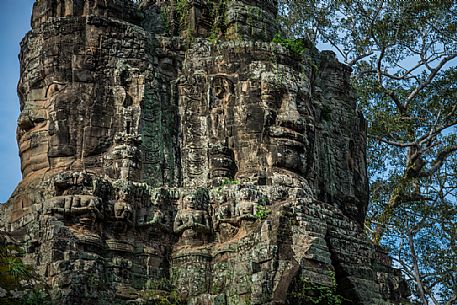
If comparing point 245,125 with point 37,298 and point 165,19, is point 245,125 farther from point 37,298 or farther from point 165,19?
point 37,298

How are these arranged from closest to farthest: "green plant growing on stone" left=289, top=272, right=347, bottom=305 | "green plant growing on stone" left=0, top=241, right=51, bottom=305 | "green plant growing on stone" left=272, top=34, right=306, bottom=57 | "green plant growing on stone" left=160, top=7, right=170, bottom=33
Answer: "green plant growing on stone" left=0, top=241, right=51, bottom=305 < "green plant growing on stone" left=289, top=272, right=347, bottom=305 < "green plant growing on stone" left=272, top=34, right=306, bottom=57 < "green plant growing on stone" left=160, top=7, right=170, bottom=33

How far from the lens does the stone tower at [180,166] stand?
1484 cm

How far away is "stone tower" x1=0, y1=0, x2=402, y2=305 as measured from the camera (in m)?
14.8

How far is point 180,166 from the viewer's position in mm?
16844

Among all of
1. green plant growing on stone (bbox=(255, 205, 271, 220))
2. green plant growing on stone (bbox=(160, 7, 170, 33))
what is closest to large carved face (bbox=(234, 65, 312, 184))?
green plant growing on stone (bbox=(255, 205, 271, 220))

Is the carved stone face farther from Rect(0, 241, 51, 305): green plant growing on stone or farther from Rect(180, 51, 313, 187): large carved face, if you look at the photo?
Rect(0, 241, 51, 305): green plant growing on stone

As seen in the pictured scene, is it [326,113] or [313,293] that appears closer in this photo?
[313,293]

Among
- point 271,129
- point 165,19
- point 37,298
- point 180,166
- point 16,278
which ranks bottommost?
point 37,298

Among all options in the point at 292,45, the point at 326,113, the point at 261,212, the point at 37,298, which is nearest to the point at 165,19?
the point at 292,45

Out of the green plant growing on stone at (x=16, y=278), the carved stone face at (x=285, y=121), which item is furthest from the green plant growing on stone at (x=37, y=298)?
the carved stone face at (x=285, y=121)

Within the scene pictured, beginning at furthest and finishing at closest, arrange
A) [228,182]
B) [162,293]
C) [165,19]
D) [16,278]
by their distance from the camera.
→ 1. [165,19]
2. [228,182]
3. [162,293]
4. [16,278]

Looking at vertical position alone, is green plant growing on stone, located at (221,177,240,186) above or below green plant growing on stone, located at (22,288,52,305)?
above

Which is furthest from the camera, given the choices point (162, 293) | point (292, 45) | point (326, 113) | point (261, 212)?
point (326, 113)

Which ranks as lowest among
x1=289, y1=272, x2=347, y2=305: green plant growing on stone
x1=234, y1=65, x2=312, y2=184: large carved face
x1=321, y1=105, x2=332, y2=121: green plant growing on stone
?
x1=289, y1=272, x2=347, y2=305: green plant growing on stone
